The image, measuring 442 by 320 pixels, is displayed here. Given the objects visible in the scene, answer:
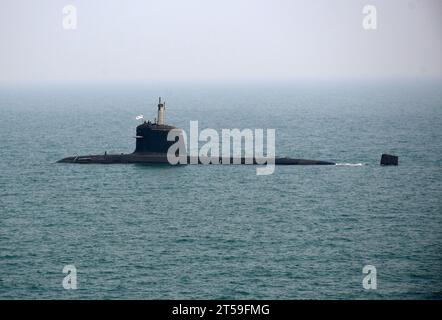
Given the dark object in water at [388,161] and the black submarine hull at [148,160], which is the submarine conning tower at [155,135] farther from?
the dark object in water at [388,161]

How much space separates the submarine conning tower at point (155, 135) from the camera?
82.5m

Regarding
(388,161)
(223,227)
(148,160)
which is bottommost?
(223,227)

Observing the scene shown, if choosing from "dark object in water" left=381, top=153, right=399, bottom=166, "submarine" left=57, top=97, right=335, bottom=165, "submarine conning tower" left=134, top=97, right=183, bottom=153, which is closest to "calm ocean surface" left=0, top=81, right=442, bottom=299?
"dark object in water" left=381, top=153, right=399, bottom=166

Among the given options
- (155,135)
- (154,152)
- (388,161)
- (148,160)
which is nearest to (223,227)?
(155,135)

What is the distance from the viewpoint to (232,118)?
17488cm

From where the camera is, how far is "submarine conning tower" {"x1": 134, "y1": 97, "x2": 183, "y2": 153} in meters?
82.5

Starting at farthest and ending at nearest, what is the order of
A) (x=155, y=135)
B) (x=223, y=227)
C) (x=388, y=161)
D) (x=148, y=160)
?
(x=388, y=161), (x=148, y=160), (x=155, y=135), (x=223, y=227)

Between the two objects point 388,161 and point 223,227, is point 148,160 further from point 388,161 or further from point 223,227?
point 223,227

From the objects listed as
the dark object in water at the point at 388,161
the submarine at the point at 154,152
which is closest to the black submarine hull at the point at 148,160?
the submarine at the point at 154,152

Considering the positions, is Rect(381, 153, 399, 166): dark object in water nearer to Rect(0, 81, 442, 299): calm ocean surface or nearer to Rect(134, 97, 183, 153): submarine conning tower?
Rect(0, 81, 442, 299): calm ocean surface

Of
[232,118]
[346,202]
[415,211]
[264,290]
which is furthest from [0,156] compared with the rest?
[232,118]

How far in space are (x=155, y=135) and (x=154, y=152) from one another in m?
1.95

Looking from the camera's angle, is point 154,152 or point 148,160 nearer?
point 154,152

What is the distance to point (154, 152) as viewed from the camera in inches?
3297
